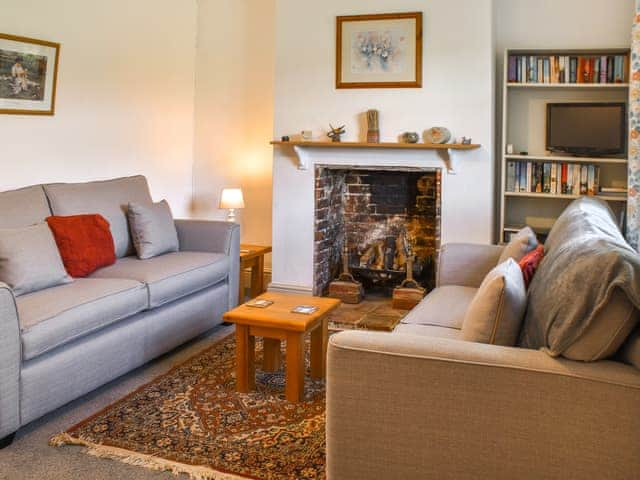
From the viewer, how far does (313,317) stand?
3346mm

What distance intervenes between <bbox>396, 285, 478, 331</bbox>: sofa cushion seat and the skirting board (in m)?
1.77

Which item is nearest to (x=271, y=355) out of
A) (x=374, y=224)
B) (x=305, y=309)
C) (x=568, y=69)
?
(x=305, y=309)

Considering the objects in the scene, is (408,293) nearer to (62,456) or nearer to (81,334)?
(81,334)

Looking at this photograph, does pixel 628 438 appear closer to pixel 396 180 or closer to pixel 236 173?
pixel 396 180

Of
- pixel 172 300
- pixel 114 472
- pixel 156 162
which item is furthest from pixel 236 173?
pixel 114 472

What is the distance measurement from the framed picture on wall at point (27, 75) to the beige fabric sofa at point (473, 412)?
9.90 feet

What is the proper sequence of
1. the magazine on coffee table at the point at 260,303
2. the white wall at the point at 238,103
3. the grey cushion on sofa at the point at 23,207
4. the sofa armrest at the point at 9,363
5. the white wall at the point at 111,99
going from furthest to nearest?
1. the white wall at the point at 238,103
2. the white wall at the point at 111,99
3. the grey cushion on sofa at the point at 23,207
4. the magazine on coffee table at the point at 260,303
5. the sofa armrest at the point at 9,363

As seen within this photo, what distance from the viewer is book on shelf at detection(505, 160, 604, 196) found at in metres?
4.90

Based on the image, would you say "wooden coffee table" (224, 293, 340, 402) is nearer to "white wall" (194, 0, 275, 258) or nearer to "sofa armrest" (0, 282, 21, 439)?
"sofa armrest" (0, 282, 21, 439)

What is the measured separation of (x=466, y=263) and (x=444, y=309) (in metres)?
0.79

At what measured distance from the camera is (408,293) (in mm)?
5195

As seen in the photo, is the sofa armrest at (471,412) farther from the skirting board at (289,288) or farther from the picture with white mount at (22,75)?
the skirting board at (289,288)

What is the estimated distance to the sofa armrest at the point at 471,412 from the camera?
186 centimetres

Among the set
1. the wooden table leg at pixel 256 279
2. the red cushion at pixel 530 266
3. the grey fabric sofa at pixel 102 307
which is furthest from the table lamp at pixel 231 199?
the red cushion at pixel 530 266
